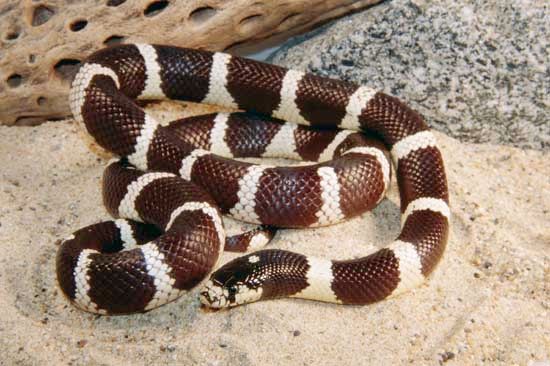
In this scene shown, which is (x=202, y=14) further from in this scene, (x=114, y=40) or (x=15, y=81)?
(x=15, y=81)

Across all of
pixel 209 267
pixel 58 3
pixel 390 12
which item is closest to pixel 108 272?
pixel 209 267

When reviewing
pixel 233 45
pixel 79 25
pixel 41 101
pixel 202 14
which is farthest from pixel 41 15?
pixel 233 45

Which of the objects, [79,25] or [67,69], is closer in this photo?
[79,25]

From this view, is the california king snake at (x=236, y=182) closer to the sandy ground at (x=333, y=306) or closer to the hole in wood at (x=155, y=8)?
the sandy ground at (x=333, y=306)

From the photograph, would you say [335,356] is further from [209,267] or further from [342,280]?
[209,267]

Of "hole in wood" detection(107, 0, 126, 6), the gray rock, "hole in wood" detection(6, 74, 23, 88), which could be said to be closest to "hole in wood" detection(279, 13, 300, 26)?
the gray rock

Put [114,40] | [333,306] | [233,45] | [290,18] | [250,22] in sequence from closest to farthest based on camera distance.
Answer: [333,306], [114,40], [250,22], [290,18], [233,45]

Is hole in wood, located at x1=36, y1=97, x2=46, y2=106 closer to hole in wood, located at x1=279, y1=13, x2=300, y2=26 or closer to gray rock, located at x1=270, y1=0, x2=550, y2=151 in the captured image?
hole in wood, located at x1=279, y1=13, x2=300, y2=26
